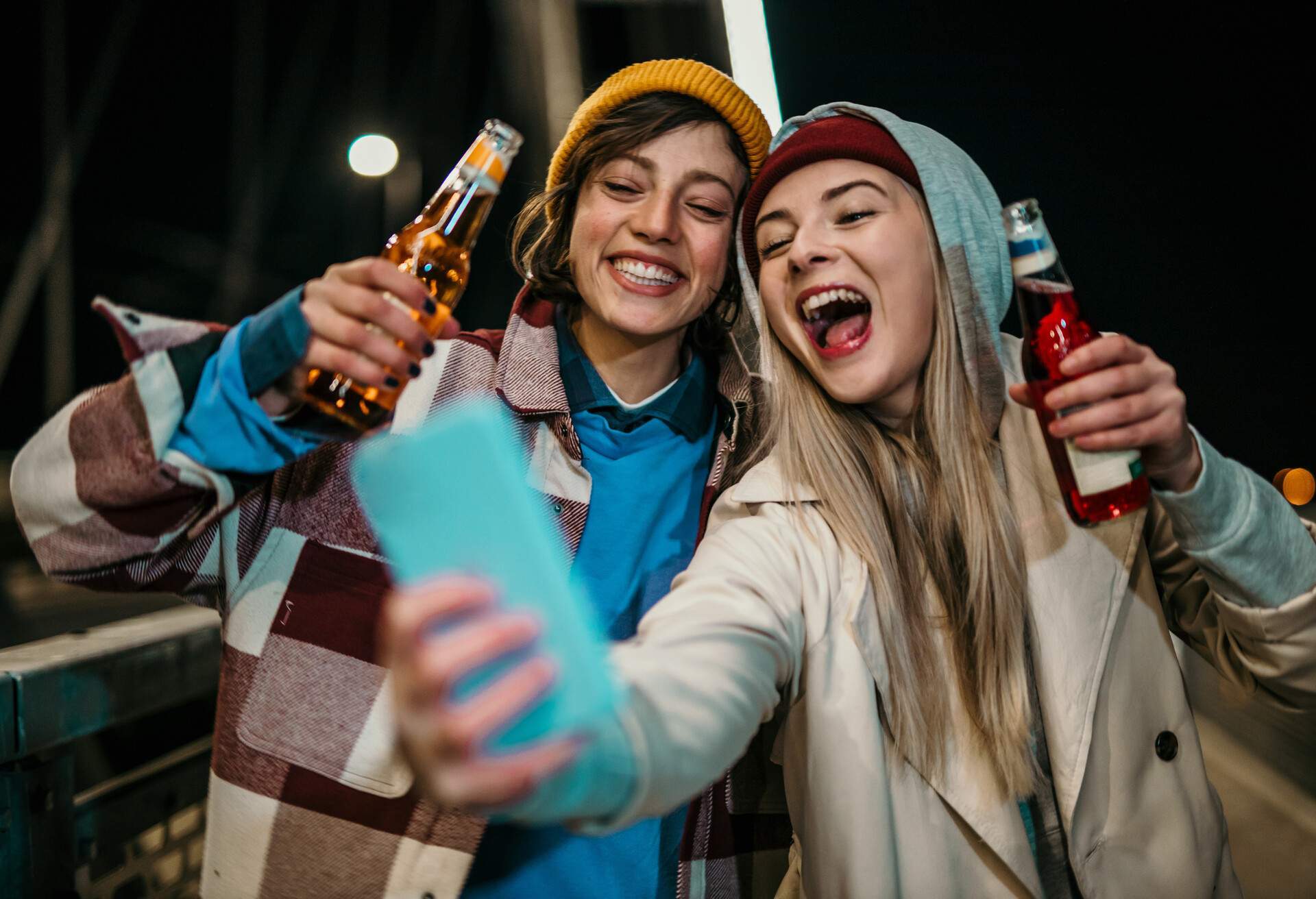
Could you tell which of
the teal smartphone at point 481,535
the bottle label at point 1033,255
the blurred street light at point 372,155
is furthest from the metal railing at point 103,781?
the blurred street light at point 372,155

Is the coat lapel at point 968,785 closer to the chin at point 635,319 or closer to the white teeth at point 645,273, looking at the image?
the chin at point 635,319

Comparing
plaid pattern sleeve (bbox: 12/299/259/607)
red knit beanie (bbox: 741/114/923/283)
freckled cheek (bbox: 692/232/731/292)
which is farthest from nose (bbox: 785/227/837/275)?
plaid pattern sleeve (bbox: 12/299/259/607)

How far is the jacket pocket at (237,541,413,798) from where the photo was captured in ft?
4.72

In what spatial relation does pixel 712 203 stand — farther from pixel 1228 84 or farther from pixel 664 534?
pixel 1228 84

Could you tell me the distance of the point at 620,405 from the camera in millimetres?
1869

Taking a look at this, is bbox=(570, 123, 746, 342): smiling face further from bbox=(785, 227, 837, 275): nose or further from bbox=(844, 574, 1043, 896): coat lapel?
bbox=(844, 574, 1043, 896): coat lapel

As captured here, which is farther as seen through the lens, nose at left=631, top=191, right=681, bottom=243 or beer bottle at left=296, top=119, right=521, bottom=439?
nose at left=631, top=191, right=681, bottom=243

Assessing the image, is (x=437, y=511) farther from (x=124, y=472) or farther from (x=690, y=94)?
(x=690, y=94)

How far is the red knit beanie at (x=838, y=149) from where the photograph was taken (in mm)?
1545

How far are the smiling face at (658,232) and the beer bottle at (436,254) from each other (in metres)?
0.51

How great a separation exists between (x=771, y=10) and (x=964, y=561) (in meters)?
4.46

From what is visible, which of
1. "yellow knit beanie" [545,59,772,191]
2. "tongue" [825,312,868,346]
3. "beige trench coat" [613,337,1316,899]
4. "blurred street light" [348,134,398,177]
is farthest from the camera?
"blurred street light" [348,134,398,177]

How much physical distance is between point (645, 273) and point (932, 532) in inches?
35.0

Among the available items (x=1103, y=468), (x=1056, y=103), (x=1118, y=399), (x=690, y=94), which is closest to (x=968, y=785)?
(x=1103, y=468)
